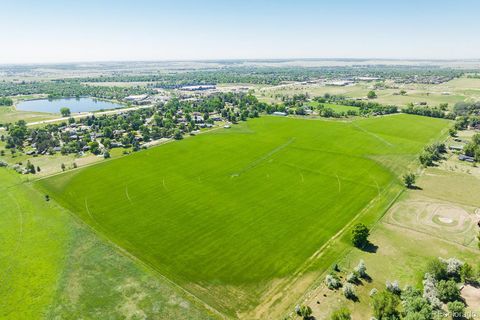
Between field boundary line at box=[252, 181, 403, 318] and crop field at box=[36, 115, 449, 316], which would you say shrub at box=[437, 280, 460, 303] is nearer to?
field boundary line at box=[252, 181, 403, 318]

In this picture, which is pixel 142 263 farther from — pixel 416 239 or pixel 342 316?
pixel 416 239

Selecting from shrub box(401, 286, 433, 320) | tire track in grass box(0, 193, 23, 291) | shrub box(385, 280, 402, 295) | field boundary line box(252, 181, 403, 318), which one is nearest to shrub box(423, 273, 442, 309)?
shrub box(401, 286, 433, 320)

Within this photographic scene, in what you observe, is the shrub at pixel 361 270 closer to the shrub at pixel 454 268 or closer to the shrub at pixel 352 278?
the shrub at pixel 352 278

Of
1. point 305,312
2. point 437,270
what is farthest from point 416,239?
point 305,312

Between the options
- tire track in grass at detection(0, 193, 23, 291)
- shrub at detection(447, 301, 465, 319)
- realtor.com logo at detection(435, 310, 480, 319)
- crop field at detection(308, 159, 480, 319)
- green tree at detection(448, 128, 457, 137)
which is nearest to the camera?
shrub at detection(447, 301, 465, 319)

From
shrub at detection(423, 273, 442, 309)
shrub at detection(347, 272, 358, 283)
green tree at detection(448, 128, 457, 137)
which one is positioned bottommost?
shrub at detection(347, 272, 358, 283)

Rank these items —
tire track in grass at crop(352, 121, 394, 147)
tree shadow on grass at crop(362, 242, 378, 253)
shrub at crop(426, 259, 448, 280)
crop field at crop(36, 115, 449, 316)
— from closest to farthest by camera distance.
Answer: shrub at crop(426, 259, 448, 280)
crop field at crop(36, 115, 449, 316)
tree shadow on grass at crop(362, 242, 378, 253)
tire track in grass at crop(352, 121, 394, 147)

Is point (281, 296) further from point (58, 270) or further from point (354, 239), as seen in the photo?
point (58, 270)
